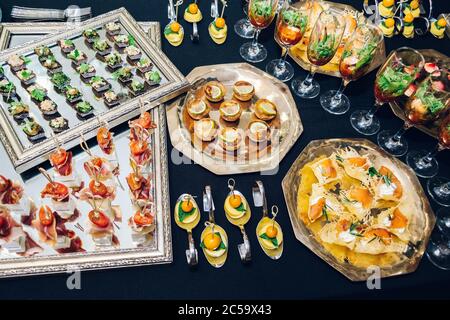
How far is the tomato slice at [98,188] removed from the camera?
159 centimetres

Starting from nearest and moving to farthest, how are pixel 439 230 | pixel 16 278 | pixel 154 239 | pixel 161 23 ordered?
pixel 16 278
pixel 154 239
pixel 439 230
pixel 161 23

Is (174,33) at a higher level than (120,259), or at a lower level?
higher

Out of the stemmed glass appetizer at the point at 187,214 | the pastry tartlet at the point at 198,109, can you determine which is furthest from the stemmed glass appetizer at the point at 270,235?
the pastry tartlet at the point at 198,109

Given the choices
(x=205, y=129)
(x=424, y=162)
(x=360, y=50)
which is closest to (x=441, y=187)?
(x=424, y=162)

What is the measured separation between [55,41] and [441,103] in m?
1.65

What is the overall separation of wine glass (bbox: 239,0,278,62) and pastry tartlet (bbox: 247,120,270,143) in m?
0.41

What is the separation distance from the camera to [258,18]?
1.92 meters

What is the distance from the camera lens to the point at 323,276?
1.58 m

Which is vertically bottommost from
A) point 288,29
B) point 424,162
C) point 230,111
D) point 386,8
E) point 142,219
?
point 424,162

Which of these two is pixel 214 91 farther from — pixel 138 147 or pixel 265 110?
pixel 138 147

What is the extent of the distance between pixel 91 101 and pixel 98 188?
0.45 metres

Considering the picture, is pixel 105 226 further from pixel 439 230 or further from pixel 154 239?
pixel 439 230

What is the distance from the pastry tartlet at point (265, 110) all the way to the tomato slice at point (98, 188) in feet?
2.32
